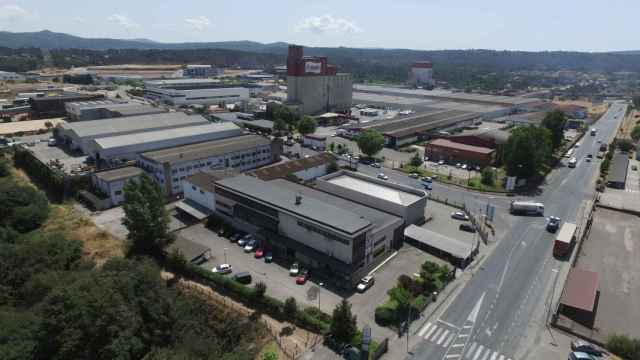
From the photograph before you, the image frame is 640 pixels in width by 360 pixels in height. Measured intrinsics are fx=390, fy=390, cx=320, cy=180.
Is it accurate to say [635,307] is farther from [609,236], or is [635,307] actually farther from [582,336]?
[609,236]

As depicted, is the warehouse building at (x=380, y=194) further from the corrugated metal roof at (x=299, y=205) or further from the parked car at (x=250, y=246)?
the parked car at (x=250, y=246)

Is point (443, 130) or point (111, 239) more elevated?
point (443, 130)

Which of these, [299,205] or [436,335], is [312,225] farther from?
[436,335]

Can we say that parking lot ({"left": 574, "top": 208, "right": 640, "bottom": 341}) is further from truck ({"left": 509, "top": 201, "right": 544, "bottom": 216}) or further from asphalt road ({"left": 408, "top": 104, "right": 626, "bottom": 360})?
truck ({"left": 509, "top": 201, "right": 544, "bottom": 216})

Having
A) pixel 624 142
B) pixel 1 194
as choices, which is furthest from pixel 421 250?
pixel 624 142

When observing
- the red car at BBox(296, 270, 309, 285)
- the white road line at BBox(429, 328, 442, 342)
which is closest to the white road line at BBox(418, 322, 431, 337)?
the white road line at BBox(429, 328, 442, 342)

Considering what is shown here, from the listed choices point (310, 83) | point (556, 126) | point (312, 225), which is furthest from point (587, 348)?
point (310, 83)

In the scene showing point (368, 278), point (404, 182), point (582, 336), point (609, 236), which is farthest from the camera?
point (404, 182)
